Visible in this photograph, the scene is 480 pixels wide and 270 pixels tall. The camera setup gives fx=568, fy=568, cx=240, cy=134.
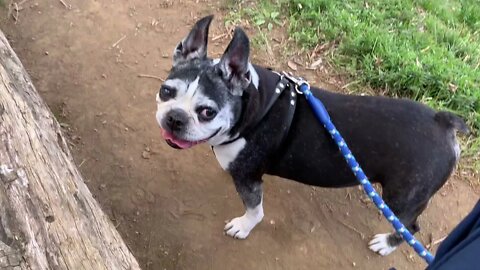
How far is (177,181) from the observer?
4312 millimetres

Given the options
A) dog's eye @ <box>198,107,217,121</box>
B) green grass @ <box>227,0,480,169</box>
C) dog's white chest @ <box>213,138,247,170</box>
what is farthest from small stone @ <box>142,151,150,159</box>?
green grass @ <box>227,0,480,169</box>

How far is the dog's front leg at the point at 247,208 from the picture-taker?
12.0ft

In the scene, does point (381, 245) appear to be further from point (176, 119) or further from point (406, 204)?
point (176, 119)

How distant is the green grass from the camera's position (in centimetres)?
494

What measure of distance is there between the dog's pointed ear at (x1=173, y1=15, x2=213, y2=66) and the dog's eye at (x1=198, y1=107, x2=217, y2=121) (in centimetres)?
36

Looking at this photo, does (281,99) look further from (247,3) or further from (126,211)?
(247,3)

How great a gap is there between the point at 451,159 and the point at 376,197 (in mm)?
715

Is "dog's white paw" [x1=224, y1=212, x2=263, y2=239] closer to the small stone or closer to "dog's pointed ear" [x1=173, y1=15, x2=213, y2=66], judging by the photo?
the small stone

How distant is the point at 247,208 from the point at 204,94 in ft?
3.42

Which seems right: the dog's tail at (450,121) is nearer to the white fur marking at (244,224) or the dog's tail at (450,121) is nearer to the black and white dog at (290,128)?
the black and white dog at (290,128)

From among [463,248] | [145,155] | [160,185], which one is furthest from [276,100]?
[463,248]

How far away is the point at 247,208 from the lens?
12.6ft

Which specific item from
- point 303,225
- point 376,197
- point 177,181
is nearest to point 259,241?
point 303,225

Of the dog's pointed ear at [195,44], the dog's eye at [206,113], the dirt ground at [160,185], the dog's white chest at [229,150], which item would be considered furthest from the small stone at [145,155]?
the dog's eye at [206,113]
